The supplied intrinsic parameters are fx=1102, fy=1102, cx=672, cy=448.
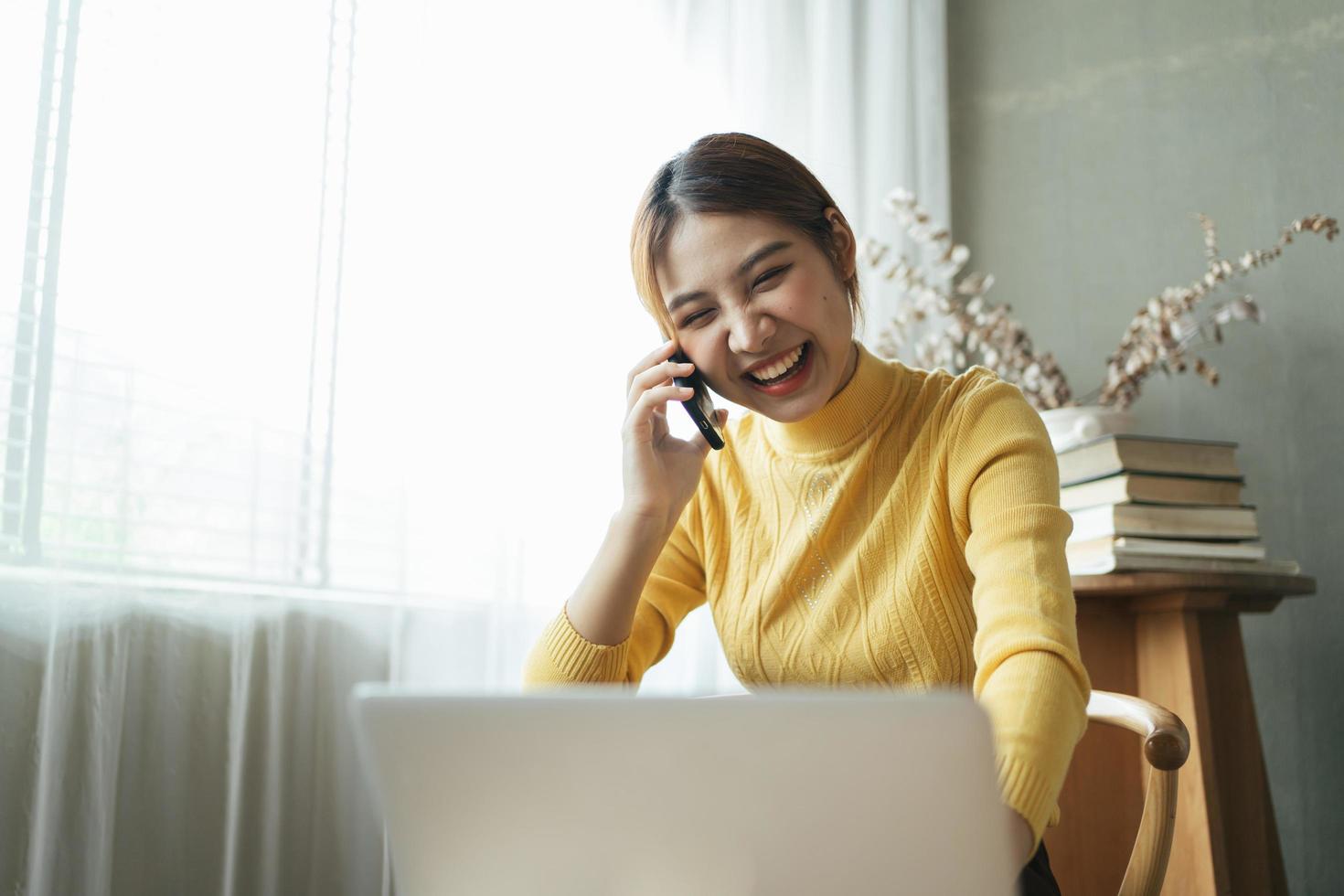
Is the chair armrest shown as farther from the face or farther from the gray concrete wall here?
the gray concrete wall

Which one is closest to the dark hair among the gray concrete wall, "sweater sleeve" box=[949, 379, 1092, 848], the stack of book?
"sweater sleeve" box=[949, 379, 1092, 848]

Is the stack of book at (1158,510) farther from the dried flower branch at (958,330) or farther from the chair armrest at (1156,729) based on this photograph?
the chair armrest at (1156,729)

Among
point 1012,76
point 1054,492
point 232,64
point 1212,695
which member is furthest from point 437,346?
point 1012,76

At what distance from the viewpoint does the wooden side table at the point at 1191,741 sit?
1.44m

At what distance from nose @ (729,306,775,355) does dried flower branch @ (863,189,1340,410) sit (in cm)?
83

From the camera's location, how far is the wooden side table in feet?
4.74

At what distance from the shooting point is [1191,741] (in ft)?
4.86

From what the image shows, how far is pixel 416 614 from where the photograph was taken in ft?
4.93

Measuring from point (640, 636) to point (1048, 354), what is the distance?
1.02 meters

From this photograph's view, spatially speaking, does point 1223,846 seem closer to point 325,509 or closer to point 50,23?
point 325,509

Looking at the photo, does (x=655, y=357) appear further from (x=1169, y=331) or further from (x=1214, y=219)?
(x=1214, y=219)

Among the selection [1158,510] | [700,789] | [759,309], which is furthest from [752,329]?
[1158,510]

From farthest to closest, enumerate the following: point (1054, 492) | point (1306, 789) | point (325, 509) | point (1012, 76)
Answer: point (1012, 76) < point (1306, 789) < point (325, 509) < point (1054, 492)

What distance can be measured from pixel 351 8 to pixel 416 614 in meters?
0.82
